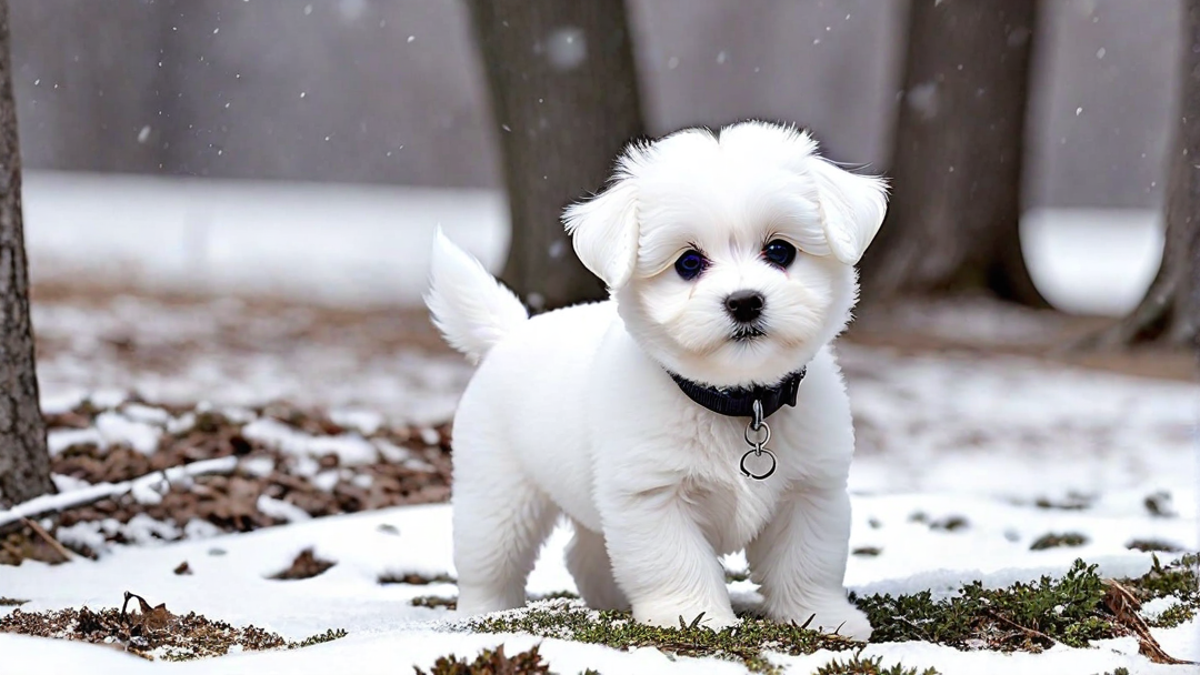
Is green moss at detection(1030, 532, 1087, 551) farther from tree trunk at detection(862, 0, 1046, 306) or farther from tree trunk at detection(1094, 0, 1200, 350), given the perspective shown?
tree trunk at detection(862, 0, 1046, 306)

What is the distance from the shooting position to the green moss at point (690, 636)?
115 inches

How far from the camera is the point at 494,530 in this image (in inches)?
153

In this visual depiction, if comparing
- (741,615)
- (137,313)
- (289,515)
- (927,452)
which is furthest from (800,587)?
(137,313)

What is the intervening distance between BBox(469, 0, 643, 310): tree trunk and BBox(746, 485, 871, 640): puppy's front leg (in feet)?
16.4

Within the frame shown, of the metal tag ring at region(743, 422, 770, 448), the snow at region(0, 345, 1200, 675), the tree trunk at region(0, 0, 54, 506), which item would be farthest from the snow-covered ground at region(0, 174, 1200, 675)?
the metal tag ring at region(743, 422, 770, 448)

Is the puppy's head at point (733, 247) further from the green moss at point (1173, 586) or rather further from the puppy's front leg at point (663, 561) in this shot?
the green moss at point (1173, 586)

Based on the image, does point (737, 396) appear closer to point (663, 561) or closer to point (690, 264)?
point (690, 264)

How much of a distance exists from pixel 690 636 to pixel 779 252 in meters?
0.94

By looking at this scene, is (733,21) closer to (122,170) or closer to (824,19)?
(824,19)

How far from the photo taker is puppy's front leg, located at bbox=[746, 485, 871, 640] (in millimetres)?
3455

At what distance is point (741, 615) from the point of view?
3.66 meters

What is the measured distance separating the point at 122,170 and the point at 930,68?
70.0ft

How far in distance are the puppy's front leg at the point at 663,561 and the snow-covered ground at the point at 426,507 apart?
44 cm

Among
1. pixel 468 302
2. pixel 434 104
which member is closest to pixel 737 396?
pixel 468 302
